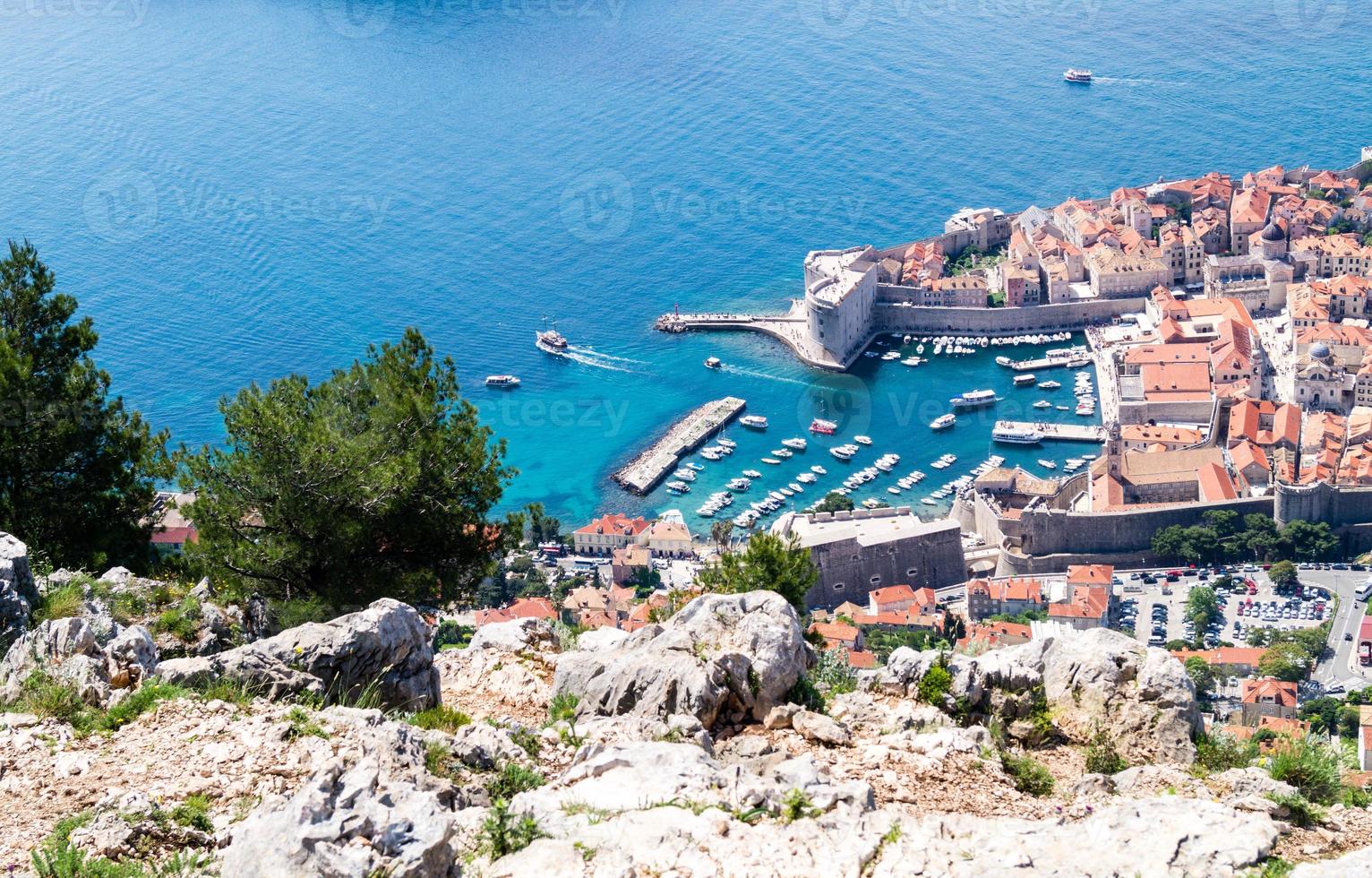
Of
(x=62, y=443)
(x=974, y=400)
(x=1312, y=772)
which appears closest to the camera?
(x=1312, y=772)

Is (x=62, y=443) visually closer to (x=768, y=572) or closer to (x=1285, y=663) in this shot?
(x=768, y=572)

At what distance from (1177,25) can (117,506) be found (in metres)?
63.8

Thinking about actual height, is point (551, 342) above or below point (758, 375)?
above

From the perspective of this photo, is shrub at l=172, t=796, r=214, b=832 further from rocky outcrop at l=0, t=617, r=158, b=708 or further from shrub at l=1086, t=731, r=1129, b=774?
shrub at l=1086, t=731, r=1129, b=774

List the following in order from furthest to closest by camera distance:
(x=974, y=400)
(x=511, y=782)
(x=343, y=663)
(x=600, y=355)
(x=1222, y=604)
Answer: (x=600, y=355) → (x=974, y=400) → (x=1222, y=604) → (x=343, y=663) → (x=511, y=782)

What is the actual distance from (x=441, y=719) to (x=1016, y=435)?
1113 inches

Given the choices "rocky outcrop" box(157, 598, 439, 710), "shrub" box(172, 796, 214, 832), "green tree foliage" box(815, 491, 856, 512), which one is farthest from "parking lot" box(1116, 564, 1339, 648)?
"shrub" box(172, 796, 214, 832)

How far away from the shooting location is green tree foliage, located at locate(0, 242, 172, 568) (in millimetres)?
10992

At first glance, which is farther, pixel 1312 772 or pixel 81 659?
pixel 81 659

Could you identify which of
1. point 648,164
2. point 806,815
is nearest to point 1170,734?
point 806,815

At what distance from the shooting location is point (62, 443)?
11156mm

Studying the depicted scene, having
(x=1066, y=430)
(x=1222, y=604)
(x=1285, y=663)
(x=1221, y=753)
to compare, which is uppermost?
(x=1066, y=430)

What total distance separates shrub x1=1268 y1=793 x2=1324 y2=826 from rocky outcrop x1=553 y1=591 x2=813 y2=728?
270 centimetres

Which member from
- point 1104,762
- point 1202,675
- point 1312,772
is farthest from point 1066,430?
point 1312,772
